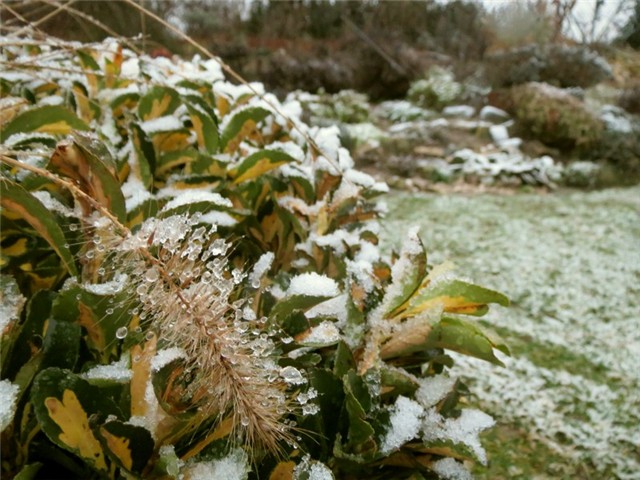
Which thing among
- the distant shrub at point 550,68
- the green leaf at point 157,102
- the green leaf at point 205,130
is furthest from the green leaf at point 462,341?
the distant shrub at point 550,68

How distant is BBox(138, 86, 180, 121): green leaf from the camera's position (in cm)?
115

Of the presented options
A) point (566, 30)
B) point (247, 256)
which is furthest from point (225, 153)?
point (566, 30)

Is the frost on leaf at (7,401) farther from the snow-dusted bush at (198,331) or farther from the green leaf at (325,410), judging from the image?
the green leaf at (325,410)

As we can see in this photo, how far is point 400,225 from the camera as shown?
14.4ft

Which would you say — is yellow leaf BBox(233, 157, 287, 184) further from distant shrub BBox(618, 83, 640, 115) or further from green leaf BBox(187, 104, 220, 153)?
distant shrub BBox(618, 83, 640, 115)

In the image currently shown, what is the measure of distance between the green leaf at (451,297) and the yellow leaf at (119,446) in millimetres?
430

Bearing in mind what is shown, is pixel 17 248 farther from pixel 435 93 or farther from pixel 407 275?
pixel 435 93

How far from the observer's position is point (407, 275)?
2.69 feet

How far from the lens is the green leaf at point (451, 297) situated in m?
0.84

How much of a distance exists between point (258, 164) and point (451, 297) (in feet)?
1.47

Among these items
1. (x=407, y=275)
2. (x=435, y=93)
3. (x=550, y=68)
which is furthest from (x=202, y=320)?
(x=550, y=68)

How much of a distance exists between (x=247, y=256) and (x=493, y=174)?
5392mm

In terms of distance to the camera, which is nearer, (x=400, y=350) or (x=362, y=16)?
(x=400, y=350)

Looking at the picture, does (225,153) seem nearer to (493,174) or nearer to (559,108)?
(493,174)
